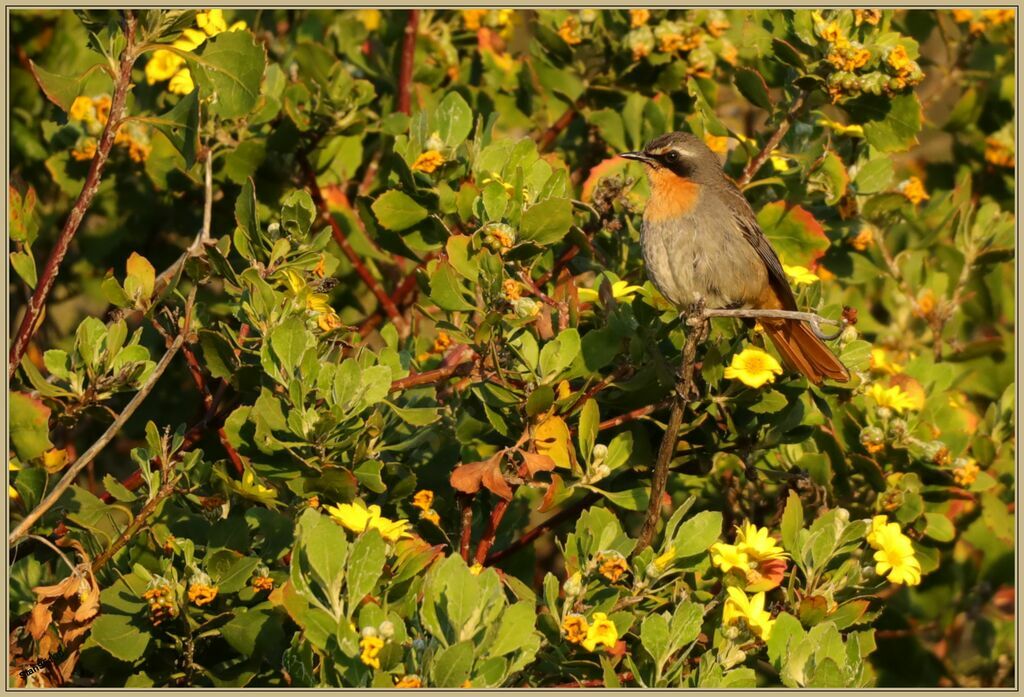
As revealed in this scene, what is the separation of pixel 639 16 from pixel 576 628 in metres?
2.64

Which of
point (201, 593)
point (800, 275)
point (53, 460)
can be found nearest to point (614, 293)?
point (800, 275)

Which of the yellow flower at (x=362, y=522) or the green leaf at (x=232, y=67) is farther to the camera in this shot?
the green leaf at (x=232, y=67)

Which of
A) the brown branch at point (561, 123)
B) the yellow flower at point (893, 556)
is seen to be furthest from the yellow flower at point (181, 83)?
the yellow flower at point (893, 556)

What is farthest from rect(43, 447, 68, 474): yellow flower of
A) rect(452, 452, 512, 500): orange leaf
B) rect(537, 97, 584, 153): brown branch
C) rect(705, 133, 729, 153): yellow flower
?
rect(705, 133, 729, 153): yellow flower

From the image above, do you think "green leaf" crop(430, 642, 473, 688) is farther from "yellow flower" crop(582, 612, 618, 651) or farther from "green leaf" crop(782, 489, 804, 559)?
"green leaf" crop(782, 489, 804, 559)

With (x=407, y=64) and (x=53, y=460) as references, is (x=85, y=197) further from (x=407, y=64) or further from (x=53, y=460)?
(x=407, y=64)

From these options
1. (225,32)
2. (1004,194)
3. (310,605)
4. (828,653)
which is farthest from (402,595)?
(1004,194)

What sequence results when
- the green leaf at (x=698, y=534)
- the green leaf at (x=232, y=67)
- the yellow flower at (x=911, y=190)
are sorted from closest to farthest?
the green leaf at (x=698, y=534), the green leaf at (x=232, y=67), the yellow flower at (x=911, y=190)

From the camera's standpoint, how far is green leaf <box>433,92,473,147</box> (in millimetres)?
4055

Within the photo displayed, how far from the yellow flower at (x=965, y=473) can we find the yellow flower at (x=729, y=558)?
1.20 meters

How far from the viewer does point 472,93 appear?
5156mm

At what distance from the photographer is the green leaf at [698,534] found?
345 cm

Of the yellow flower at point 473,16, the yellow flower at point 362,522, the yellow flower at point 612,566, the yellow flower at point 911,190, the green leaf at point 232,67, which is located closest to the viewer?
the yellow flower at point 362,522

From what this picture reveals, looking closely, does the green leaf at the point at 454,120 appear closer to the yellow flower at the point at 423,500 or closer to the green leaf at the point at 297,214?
the green leaf at the point at 297,214
